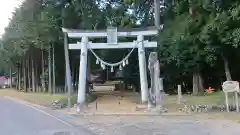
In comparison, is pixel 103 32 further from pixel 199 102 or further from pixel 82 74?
pixel 199 102

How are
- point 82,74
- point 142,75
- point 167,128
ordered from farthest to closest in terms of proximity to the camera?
point 142,75 → point 82,74 → point 167,128

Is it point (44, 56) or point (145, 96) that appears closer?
point (145, 96)

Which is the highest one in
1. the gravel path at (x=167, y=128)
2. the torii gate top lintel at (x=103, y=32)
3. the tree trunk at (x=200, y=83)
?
the torii gate top lintel at (x=103, y=32)

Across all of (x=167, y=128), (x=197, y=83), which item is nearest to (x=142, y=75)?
(x=197, y=83)

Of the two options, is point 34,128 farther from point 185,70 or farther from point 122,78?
point 122,78

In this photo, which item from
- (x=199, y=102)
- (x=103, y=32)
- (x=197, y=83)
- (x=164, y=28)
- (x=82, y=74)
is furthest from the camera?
(x=164, y=28)

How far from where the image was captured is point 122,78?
1628 inches

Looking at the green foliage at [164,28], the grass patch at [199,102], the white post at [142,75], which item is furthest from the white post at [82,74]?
the green foliage at [164,28]

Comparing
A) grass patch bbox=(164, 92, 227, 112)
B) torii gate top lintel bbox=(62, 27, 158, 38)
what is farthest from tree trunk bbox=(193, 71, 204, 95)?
torii gate top lintel bbox=(62, 27, 158, 38)

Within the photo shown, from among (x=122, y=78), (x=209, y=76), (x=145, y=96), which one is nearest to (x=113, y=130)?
(x=145, y=96)

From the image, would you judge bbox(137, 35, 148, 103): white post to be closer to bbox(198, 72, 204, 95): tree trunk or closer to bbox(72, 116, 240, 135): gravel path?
bbox(72, 116, 240, 135): gravel path

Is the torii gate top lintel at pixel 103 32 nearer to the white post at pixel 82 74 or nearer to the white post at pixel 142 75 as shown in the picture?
the white post at pixel 82 74

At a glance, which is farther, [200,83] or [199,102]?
[200,83]

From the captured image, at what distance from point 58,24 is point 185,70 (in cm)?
1124
